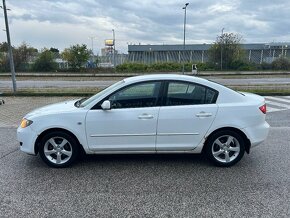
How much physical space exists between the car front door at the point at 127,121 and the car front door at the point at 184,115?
0.51 ft

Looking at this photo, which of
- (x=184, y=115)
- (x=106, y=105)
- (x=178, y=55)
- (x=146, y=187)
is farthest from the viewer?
(x=178, y=55)

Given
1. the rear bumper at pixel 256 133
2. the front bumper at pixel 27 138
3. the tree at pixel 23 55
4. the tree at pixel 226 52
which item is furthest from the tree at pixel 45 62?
the rear bumper at pixel 256 133

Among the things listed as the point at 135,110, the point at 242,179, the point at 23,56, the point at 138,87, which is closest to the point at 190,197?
the point at 242,179

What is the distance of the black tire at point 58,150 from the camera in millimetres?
4130

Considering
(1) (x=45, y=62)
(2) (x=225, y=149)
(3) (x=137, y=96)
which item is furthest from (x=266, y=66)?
(3) (x=137, y=96)

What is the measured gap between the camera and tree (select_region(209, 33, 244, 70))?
42.4 m

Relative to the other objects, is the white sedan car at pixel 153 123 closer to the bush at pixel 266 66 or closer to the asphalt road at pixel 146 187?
the asphalt road at pixel 146 187

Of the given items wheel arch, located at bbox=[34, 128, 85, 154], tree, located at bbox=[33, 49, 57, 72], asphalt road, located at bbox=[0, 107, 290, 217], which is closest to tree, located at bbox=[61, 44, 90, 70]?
tree, located at bbox=[33, 49, 57, 72]

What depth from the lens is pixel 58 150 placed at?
4.18 metres

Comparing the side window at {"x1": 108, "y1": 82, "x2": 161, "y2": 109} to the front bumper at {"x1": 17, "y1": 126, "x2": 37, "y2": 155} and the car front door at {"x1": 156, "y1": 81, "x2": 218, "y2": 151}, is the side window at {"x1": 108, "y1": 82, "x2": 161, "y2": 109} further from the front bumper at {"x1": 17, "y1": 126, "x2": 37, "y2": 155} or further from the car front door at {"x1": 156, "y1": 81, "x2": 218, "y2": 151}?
the front bumper at {"x1": 17, "y1": 126, "x2": 37, "y2": 155}

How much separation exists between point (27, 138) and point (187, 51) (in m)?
55.3

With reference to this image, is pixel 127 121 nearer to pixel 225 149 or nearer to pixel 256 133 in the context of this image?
pixel 225 149

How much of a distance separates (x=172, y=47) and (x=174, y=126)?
181 feet

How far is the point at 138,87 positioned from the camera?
13.6 ft
